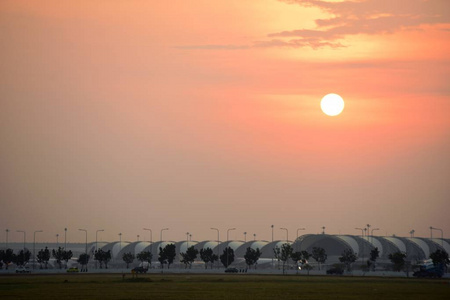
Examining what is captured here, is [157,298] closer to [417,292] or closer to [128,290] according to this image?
[128,290]

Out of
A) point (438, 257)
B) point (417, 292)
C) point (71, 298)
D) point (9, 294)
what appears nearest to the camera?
point (71, 298)

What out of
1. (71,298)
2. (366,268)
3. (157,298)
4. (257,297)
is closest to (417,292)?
(257,297)

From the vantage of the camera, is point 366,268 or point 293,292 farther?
point 366,268

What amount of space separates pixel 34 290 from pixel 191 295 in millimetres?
21230

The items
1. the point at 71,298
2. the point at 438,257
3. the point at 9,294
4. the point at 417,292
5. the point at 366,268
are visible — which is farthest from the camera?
the point at 366,268

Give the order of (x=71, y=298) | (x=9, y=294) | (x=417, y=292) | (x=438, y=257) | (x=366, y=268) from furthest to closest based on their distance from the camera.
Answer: (x=366, y=268), (x=438, y=257), (x=417, y=292), (x=9, y=294), (x=71, y=298)

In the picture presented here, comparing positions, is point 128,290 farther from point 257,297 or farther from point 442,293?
point 442,293

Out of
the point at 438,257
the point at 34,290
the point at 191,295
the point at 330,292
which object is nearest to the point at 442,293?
the point at 330,292

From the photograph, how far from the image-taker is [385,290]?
89875 mm

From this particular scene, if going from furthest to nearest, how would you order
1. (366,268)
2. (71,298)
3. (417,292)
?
(366,268) < (417,292) < (71,298)

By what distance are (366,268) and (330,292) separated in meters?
113

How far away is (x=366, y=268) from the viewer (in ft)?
636

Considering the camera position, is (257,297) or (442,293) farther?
(442,293)

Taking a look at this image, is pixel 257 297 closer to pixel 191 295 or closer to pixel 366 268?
pixel 191 295
